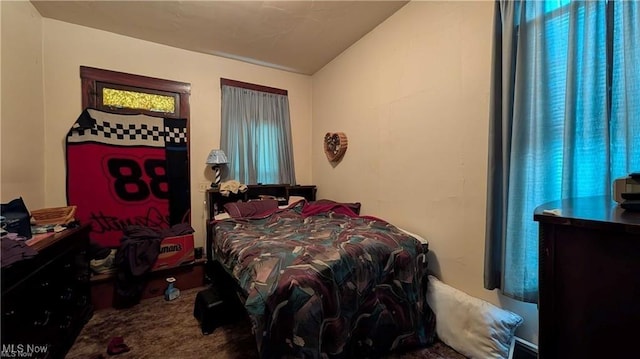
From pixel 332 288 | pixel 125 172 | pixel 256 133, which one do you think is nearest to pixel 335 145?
pixel 256 133

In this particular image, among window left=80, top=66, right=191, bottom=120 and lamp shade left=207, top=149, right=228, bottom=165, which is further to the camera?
lamp shade left=207, top=149, right=228, bottom=165

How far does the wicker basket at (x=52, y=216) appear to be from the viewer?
1907 millimetres

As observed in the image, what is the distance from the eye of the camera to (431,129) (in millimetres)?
2115

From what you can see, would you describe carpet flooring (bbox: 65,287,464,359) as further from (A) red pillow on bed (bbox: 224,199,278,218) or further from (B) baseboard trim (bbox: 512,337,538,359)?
(A) red pillow on bed (bbox: 224,199,278,218)

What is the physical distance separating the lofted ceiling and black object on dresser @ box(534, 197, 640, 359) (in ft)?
7.89

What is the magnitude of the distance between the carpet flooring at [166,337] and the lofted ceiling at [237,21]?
8.92 ft

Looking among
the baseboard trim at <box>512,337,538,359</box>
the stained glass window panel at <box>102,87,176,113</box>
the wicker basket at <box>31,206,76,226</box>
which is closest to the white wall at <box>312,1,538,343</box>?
the baseboard trim at <box>512,337,538,359</box>

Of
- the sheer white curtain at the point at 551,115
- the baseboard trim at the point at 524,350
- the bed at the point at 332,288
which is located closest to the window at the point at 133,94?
the bed at the point at 332,288

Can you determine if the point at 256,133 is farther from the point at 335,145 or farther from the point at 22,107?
the point at 22,107

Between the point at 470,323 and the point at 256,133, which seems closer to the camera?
the point at 470,323

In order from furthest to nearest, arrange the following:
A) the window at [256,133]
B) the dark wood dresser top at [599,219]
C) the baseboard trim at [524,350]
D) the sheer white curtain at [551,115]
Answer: the window at [256,133] < the baseboard trim at [524,350] < the sheer white curtain at [551,115] < the dark wood dresser top at [599,219]

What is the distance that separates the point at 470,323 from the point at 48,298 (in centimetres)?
256

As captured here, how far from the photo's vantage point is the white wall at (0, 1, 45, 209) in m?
1.94

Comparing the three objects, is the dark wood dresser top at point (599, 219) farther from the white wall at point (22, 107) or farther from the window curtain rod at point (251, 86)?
the window curtain rod at point (251, 86)
